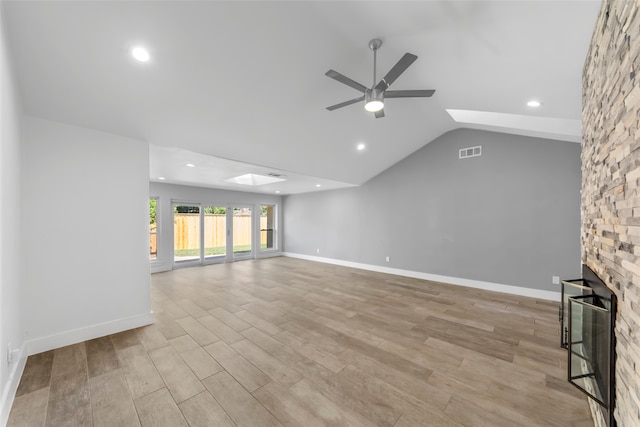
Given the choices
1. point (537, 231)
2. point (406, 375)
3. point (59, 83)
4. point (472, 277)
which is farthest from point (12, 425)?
point (537, 231)

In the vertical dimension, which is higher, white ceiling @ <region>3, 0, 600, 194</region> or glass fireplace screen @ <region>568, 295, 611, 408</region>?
white ceiling @ <region>3, 0, 600, 194</region>

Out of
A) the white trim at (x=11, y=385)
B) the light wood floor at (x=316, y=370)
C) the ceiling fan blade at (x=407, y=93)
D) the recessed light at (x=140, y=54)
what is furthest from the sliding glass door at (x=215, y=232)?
the ceiling fan blade at (x=407, y=93)

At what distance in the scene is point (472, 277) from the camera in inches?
196

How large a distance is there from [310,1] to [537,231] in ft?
16.5

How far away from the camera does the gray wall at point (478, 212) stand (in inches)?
163

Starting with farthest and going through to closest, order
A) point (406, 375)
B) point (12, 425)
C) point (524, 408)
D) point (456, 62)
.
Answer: point (456, 62) → point (406, 375) → point (524, 408) → point (12, 425)

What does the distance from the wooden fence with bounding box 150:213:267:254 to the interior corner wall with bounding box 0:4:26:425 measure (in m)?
4.76

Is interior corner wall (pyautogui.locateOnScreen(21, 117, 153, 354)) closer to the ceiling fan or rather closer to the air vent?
the ceiling fan

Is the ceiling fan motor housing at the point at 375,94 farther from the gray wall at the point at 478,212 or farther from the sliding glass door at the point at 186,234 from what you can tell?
the sliding glass door at the point at 186,234

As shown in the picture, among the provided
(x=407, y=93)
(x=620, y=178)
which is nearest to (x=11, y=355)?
(x=407, y=93)

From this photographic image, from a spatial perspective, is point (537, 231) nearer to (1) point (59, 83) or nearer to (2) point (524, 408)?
(2) point (524, 408)

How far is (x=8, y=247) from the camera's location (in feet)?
5.87

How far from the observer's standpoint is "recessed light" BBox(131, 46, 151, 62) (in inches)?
80.0

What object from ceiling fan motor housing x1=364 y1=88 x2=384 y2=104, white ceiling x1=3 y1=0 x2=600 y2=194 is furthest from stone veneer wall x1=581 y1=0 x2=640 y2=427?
ceiling fan motor housing x1=364 y1=88 x2=384 y2=104
